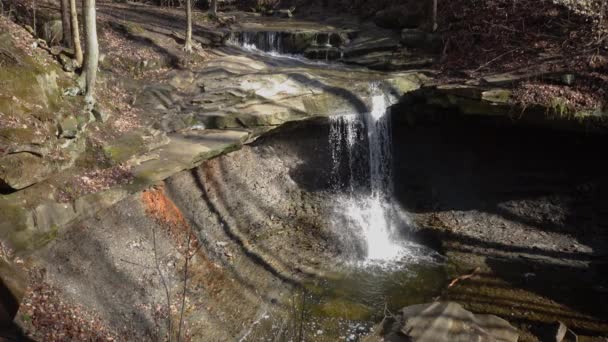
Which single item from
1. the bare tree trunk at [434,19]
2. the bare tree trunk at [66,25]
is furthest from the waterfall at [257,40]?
the bare tree trunk at [66,25]

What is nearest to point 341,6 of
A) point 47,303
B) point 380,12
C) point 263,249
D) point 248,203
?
point 380,12

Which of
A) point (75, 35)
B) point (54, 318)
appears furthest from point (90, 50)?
point (54, 318)

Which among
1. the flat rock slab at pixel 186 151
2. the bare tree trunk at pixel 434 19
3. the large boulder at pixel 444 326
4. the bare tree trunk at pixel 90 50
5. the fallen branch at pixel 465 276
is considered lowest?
the fallen branch at pixel 465 276

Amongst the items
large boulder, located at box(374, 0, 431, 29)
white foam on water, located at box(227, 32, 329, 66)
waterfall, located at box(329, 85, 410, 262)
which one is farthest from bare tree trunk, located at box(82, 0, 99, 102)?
large boulder, located at box(374, 0, 431, 29)

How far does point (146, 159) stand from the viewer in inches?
371

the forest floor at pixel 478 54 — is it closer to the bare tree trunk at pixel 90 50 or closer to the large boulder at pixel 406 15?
the bare tree trunk at pixel 90 50

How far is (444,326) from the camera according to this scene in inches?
308

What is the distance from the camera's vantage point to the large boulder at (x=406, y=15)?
1753 cm

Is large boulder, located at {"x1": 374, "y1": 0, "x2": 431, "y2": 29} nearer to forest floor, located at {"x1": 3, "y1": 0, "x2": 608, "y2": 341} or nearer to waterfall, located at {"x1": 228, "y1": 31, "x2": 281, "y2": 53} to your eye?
forest floor, located at {"x1": 3, "y1": 0, "x2": 608, "y2": 341}

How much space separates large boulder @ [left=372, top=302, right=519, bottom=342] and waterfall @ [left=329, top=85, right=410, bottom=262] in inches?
132

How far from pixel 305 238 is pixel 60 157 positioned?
20.4ft

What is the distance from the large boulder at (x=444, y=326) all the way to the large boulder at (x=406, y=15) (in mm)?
12225

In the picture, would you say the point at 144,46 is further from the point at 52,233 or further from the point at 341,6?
the point at 341,6

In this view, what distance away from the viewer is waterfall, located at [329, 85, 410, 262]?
40.3ft
